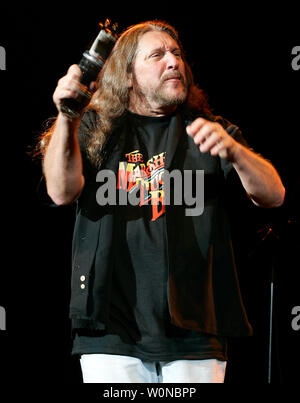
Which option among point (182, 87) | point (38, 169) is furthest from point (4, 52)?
point (182, 87)

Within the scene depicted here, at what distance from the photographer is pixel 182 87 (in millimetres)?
2100

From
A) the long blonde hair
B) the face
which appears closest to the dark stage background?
the long blonde hair

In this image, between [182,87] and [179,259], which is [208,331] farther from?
[182,87]

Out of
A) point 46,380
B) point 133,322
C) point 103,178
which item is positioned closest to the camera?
point 133,322

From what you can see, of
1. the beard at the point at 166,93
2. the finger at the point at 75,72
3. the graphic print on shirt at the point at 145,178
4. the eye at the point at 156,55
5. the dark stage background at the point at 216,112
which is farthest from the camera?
the dark stage background at the point at 216,112

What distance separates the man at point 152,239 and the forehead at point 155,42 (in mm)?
104

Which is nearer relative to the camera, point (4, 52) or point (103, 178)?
point (103, 178)

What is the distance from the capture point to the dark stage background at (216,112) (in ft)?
10.2

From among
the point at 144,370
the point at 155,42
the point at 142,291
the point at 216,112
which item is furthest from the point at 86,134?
the point at 216,112

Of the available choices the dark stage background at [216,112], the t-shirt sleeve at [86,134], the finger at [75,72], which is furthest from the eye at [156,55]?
the dark stage background at [216,112]

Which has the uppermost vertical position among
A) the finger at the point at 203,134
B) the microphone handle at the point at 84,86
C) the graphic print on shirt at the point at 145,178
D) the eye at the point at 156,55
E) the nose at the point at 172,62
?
the eye at the point at 156,55

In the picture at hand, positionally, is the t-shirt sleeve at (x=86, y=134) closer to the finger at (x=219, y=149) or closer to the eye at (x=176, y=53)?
the eye at (x=176, y=53)

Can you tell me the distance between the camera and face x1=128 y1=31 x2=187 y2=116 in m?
2.09

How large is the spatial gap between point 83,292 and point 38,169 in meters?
1.48
